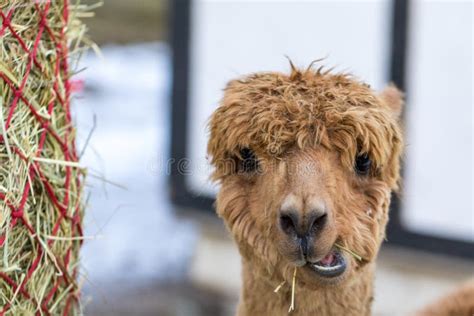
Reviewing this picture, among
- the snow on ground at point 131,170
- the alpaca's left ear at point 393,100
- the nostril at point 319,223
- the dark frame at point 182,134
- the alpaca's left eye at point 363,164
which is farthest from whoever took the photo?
the snow on ground at point 131,170

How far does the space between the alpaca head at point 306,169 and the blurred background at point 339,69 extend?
218 centimetres

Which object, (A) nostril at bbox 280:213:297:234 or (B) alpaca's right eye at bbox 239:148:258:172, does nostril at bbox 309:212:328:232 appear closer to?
(A) nostril at bbox 280:213:297:234

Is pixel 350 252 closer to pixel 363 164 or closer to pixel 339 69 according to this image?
pixel 363 164

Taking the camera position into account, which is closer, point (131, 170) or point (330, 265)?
point (330, 265)

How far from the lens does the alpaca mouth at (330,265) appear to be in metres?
2.12

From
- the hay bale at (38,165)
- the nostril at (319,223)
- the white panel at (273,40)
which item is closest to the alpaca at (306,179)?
the nostril at (319,223)

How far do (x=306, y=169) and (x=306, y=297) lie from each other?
0.41 metres

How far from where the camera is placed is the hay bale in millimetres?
2330

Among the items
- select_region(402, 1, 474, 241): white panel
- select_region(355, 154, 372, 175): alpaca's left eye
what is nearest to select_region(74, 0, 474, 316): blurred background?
select_region(402, 1, 474, 241): white panel

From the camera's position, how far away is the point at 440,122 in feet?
18.8

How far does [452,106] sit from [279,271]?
3.74 meters

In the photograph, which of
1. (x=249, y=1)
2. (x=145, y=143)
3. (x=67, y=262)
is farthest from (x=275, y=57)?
(x=145, y=143)

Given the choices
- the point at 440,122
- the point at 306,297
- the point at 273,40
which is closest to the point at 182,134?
the point at 273,40

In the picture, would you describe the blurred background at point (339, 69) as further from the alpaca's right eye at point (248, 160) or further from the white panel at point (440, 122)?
the alpaca's right eye at point (248, 160)
